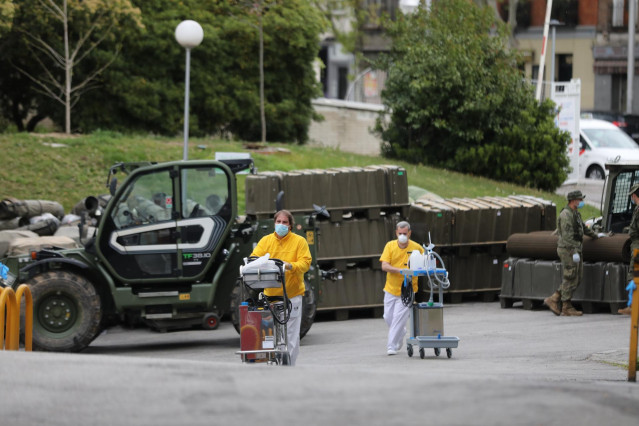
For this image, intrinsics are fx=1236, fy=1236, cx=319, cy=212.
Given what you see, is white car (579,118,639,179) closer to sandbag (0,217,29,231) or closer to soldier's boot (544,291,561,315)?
soldier's boot (544,291,561,315)

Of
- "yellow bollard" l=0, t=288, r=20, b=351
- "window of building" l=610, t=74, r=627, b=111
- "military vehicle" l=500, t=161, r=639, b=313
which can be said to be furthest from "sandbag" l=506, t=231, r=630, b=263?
"window of building" l=610, t=74, r=627, b=111

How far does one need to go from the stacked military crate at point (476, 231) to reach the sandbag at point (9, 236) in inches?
235

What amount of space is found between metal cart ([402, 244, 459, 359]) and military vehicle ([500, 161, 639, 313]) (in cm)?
458

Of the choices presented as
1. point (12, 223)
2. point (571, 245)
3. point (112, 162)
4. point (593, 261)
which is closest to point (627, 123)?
point (112, 162)

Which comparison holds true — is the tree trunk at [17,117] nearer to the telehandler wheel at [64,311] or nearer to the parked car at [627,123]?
the telehandler wheel at [64,311]

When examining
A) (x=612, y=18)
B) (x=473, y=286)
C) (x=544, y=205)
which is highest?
(x=612, y=18)

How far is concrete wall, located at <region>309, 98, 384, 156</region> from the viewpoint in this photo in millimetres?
41188

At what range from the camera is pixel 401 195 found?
18734 mm

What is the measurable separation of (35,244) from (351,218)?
468 cm

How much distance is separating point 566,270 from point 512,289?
1516 mm

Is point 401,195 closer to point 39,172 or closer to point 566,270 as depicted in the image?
point 566,270

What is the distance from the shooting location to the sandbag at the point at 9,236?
18284 mm

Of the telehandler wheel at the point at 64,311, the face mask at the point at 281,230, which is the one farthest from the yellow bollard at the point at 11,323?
the face mask at the point at 281,230

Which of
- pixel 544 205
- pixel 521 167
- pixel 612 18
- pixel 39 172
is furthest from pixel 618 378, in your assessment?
pixel 612 18
